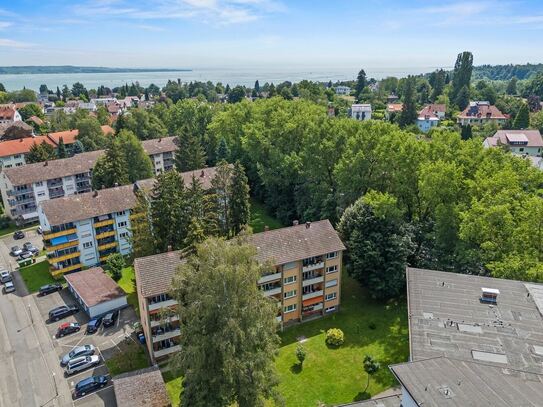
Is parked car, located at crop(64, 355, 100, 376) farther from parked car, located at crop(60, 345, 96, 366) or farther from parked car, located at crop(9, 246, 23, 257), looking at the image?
parked car, located at crop(9, 246, 23, 257)

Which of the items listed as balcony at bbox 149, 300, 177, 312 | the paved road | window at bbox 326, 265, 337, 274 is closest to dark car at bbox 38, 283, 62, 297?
the paved road

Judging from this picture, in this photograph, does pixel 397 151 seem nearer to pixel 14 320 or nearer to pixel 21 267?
pixel 14 320

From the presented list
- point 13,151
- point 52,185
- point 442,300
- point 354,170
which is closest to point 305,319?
point 442,300

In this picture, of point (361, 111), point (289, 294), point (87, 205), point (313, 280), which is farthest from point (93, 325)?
point (361, 111)

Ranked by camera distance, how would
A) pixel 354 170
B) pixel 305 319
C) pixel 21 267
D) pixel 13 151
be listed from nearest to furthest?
pixel 305 319, pixel 354 170, pixel 21 267, pixel 13 151

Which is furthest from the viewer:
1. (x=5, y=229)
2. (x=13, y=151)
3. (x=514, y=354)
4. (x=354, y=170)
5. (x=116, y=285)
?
(x=13, y=151)

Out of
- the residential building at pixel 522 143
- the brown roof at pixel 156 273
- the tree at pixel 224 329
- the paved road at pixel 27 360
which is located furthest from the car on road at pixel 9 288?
the residential building at pixel 522 143

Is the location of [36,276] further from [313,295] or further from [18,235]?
[313,295]
